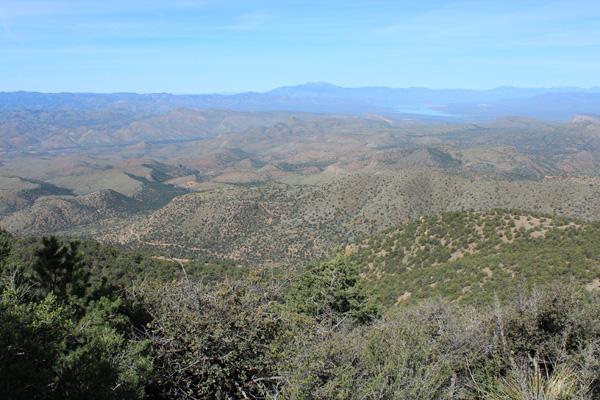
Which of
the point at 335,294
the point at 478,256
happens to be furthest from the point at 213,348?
the point at 478,256

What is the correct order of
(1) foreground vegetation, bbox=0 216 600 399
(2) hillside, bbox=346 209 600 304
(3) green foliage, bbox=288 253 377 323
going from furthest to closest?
(2) hillside, bbox=346 209 600 304, (3) green foliage, bbox=288 253 377 323, (1) foreground vegetation, bbox=0 216 600 399

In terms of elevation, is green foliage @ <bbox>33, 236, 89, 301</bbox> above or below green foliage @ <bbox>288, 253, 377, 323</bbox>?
above

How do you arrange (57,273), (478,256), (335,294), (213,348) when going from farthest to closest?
(478,256) → (335,294) → (57,273) → (213,348)

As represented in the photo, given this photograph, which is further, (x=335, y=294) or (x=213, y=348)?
(x=335, y=294)

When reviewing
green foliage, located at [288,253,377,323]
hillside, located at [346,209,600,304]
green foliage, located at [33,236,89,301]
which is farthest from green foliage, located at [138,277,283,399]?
hillside, located at [346,209,600,304]

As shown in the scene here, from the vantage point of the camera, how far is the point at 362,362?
8453 millimetres

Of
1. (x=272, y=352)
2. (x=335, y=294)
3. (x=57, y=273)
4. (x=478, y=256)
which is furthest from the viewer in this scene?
(x=478, y=256)

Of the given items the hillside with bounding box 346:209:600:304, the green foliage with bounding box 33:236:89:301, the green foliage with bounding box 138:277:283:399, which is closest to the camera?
the green foliage with bounding box 138:277:283:399

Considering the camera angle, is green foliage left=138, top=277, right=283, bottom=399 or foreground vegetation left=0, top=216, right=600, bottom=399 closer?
foreground vegetation left=0, top=216, right=600, bottom=399

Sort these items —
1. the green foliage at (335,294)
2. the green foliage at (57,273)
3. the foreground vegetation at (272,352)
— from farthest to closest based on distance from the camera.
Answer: the green foliage at (335,294)
the green foliage at (57,273)
the foreground vegetation at (272,352)

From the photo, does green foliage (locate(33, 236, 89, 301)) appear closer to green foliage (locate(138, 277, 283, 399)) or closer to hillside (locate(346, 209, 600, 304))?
green foliage (locate(138, 277, 283, 399))

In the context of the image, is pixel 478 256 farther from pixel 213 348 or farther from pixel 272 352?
pixel 213 348

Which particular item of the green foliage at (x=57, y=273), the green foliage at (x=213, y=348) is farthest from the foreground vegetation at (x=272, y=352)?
the green foliage at (x=57, y=273)

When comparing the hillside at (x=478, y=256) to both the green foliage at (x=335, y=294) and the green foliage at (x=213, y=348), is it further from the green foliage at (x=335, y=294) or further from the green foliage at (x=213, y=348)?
the green foliage at (x=213, y=348)
